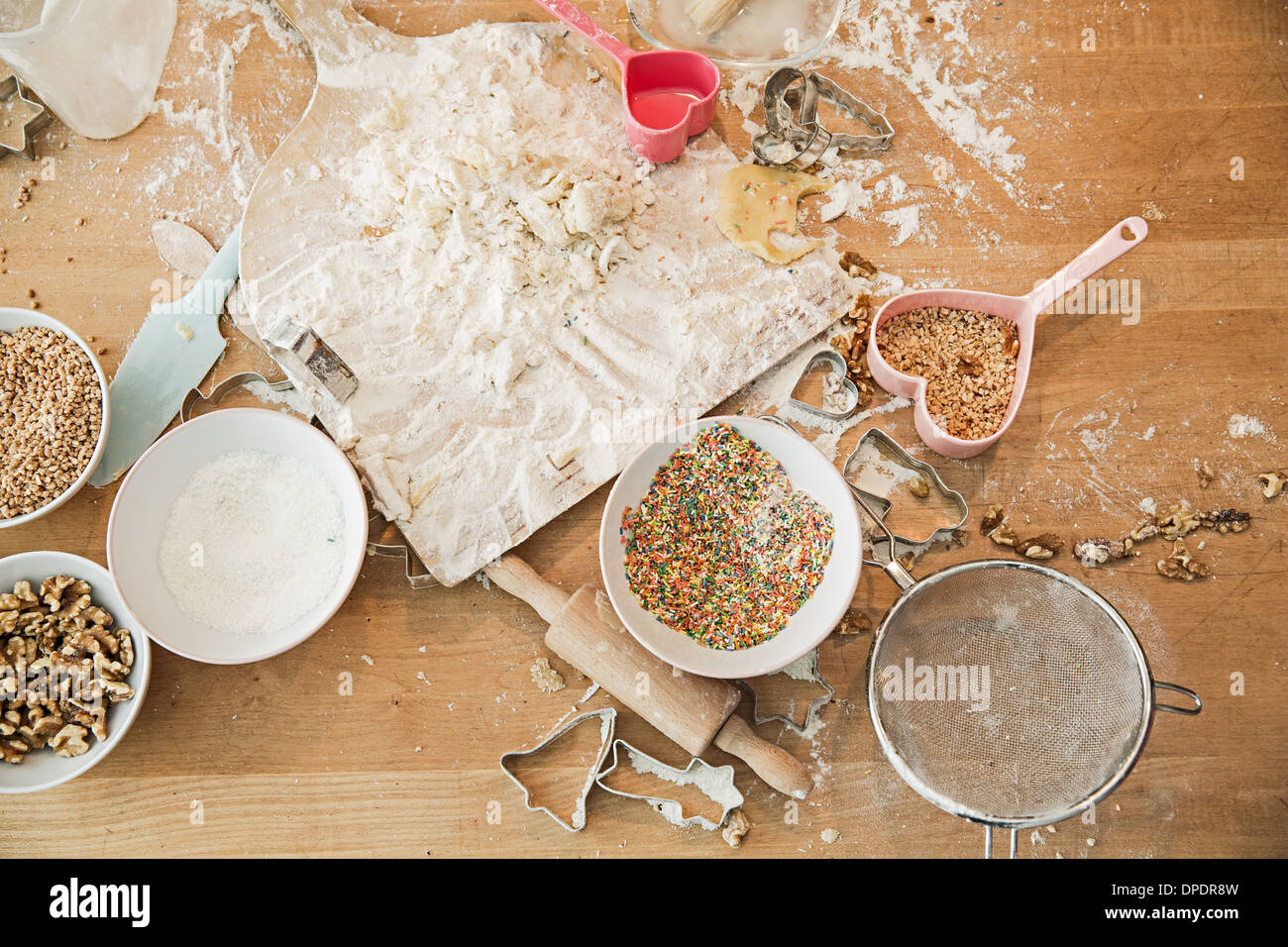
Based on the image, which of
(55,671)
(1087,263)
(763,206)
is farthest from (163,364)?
(1087,263)

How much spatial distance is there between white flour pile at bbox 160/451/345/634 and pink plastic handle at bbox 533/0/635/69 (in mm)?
912

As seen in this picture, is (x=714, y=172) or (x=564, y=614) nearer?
(x=564, y=614)

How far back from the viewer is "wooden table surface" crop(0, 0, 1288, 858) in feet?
4.79

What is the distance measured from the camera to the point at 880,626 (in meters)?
1.35

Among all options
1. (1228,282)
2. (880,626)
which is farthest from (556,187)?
(1228,282)

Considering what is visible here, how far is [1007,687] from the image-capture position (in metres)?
1.43

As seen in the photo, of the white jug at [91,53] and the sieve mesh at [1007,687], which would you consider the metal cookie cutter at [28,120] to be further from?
the sieve mesh at [1007,687]

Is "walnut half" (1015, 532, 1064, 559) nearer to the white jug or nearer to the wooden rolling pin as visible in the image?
the wooden rolling pin

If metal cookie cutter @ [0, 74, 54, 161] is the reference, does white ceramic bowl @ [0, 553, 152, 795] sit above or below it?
below

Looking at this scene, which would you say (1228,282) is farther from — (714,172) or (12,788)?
(12,788)

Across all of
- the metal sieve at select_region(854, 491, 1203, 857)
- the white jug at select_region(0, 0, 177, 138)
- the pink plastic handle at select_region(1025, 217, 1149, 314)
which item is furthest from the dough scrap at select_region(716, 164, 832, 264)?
the white jug at select_region(0, 0, 177, 138)

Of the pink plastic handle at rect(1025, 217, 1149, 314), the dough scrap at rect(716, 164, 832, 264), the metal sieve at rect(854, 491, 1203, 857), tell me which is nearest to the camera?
the metal sieve at rect(854, 491, 1203, 857)

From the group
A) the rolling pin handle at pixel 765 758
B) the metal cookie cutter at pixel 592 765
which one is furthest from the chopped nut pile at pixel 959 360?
the metal cookie cutter at pixel 592 765

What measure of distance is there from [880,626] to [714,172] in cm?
88
